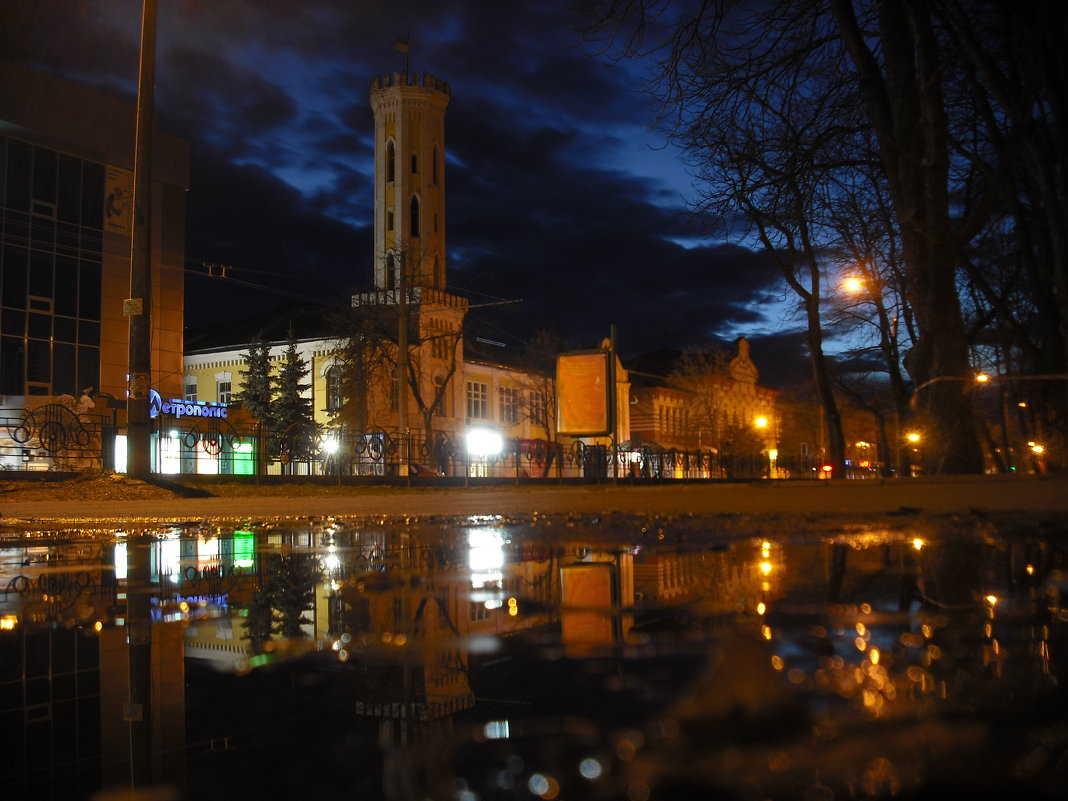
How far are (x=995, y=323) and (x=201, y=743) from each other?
25441 millimetres

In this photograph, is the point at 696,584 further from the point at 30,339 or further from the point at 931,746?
the point at 30,339

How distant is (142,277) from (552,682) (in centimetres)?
1522

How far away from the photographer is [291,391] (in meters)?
58.4

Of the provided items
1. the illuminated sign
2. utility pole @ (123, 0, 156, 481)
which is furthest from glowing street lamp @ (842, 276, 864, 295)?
the illuminated sign

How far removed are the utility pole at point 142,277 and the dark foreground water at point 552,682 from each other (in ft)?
40.2

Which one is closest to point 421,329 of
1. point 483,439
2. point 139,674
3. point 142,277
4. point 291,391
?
point 291,391

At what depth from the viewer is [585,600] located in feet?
8.42

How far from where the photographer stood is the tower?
62594mm

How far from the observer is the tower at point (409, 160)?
62.6 metres

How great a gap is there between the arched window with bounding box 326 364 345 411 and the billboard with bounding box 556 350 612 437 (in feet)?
130

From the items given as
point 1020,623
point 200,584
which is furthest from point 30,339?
point 1020,623

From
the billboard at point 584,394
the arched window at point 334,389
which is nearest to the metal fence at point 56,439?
the billboard at point 584,394

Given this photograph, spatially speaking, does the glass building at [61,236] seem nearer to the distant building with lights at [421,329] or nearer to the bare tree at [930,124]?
the distant building with lights at [421,329]

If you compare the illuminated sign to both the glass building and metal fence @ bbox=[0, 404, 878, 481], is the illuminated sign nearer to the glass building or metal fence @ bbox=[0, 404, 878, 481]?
the glass building
